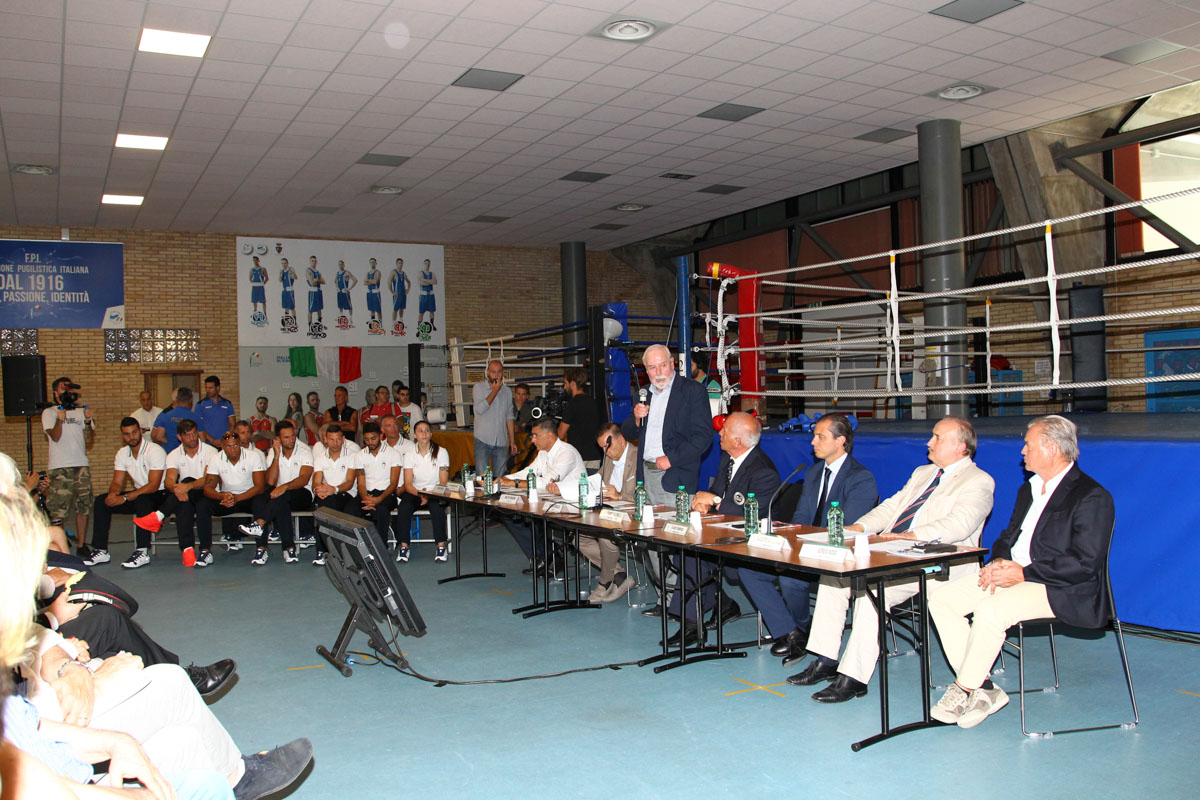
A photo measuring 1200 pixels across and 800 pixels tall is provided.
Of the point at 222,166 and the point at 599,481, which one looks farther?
the point at 222,166

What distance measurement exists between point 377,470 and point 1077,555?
5.80 meters

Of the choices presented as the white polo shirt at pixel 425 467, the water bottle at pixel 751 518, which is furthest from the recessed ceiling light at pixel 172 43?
the water bottle at pixel 751 518

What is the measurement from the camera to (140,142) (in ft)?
29.0

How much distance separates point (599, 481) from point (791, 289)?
8958 mm

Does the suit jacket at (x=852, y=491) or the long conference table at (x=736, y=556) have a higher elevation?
the suit jacket at (x=852, y=491)

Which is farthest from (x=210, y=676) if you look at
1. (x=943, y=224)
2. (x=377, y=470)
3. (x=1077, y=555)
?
(x=943, y=224)

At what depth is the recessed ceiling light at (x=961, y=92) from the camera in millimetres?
8281

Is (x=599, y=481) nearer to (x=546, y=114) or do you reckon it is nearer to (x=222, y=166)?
(x=546, y=114)

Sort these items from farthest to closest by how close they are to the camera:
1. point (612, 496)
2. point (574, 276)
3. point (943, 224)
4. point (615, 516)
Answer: point (574, 276) → point (943, 224) → point (612, 496) → point (615, 516)

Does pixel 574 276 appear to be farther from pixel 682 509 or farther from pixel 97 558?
pixel 682 509

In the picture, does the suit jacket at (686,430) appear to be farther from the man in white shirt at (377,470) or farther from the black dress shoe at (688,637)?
the man in white shirt at (377,470)

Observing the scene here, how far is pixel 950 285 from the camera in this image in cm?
906

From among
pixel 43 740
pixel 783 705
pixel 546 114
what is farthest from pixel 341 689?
pixel 546 114

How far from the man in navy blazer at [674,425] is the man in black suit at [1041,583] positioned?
1978mm
